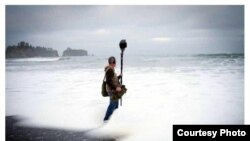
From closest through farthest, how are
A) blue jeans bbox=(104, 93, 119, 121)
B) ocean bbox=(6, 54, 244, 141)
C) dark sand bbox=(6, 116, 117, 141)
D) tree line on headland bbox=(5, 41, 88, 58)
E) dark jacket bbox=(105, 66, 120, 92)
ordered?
dark sand bbox=(6, 116, 117, 141), dark jacket bbox=(105, 66, 120, 92), blue jeans bbox=(104, 93, 119, 121), ocean bbox=(6, 54, 244, 141), tree line on headland bbox=(5, 41, 88, 58)

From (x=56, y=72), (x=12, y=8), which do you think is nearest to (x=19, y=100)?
(x=12, y=8)

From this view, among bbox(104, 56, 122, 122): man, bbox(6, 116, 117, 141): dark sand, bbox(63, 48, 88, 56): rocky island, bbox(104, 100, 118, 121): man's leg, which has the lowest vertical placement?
bbox(6, 116, 117, 141): dark sand

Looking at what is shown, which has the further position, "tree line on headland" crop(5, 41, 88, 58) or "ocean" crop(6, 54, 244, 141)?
Result: "tree line on headland" crop(5, 41, 88, 58)

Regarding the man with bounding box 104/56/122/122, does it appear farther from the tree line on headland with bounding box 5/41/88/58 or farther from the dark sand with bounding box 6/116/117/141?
the tree line on headland with bounding box 5/41/88/58

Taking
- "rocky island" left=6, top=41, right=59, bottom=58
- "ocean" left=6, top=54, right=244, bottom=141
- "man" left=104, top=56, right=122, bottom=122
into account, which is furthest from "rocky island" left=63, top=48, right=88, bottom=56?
"man" left=104, top=56, right=122, bottom=122

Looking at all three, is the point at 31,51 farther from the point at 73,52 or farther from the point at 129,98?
the point at 129,98

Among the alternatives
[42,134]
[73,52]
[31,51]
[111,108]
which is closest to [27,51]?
[31,51]
